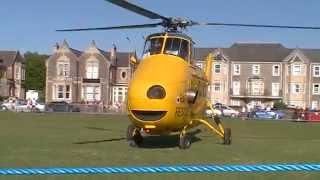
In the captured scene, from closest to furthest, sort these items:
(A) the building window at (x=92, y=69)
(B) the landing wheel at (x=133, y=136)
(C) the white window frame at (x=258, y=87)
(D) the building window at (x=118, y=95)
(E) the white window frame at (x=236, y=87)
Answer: (B) the landing wheel at (x=133, y=136) → (C) the white window frame at (x=258, y=87) → (A) the building window at (x=92, y=69) → (E) the white window frame at (x=236, y=87) → (D) the building window at (x=118, y=95)

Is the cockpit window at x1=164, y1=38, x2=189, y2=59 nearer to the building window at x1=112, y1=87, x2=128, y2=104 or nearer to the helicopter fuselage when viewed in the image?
the helicopter fuselage

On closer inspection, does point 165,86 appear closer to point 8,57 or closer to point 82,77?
point 82,77

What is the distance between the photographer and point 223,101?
315 ft

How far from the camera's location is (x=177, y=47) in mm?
19219

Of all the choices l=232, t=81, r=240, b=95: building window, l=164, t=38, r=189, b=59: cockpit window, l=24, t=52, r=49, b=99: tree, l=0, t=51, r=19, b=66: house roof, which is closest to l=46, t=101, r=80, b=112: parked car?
l=232, t=81, r=240, b=95: building window

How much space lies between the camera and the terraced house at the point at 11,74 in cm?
10509

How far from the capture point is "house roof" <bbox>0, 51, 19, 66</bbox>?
354 feet

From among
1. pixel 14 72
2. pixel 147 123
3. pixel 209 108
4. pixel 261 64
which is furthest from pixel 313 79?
pixel 147 123

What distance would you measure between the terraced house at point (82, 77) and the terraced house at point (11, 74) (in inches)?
501

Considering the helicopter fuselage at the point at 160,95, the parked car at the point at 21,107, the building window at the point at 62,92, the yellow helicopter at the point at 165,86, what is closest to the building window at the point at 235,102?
the building window at the point at 62,92

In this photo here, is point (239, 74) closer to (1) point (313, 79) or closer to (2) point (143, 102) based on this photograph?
(1) point (313, 79)

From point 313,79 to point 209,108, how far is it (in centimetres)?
7338

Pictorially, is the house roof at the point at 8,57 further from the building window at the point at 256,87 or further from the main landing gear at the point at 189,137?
the main landing gear at the point at 189,137

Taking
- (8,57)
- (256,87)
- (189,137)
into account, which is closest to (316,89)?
(256,87)
